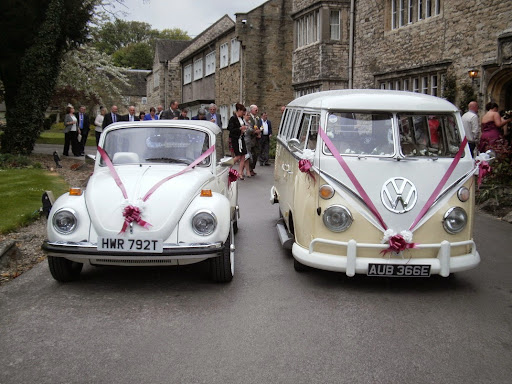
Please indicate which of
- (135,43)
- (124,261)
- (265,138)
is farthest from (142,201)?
(135,43)

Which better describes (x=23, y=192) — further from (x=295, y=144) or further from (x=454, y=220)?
(x=454, y=220)

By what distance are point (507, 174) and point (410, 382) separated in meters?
9.47

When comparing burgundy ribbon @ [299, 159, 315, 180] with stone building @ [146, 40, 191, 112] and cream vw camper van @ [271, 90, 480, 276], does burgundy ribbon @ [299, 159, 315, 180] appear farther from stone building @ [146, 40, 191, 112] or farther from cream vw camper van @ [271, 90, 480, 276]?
stone building @ [146, 40, 191, 112]

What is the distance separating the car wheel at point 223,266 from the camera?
6008 millimetres

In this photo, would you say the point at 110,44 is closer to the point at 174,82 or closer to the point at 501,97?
the point at 174,82

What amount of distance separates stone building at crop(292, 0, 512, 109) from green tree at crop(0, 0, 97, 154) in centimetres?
1100

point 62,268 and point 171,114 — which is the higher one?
point 171,114

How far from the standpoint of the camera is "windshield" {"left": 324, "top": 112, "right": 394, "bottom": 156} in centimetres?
644

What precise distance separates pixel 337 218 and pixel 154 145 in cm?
263

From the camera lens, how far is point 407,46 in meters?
19.3

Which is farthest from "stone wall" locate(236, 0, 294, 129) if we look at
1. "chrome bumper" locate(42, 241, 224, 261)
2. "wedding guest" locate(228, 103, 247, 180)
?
"chrome bumper" locate(42, 241, 224, 261)

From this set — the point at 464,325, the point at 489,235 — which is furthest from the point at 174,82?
the point at 464,325

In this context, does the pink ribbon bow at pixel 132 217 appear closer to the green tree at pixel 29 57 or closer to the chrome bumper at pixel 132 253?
the chrome bumper at pixel 132 253

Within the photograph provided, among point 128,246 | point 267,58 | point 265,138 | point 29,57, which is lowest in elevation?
point 128,246
